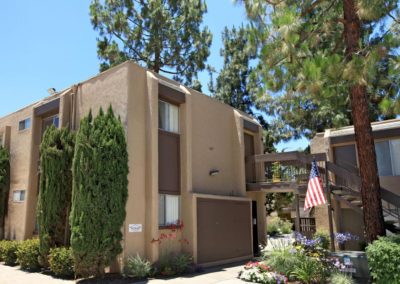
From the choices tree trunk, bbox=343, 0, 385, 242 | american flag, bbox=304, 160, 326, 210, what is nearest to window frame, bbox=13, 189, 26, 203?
american flag, bbox=304, 160, 326, 210

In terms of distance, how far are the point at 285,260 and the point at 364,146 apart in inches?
160

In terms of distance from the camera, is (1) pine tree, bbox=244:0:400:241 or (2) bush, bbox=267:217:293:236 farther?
(2) bush, bbox=267:217:293:236

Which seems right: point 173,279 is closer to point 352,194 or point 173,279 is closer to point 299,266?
point 299,266

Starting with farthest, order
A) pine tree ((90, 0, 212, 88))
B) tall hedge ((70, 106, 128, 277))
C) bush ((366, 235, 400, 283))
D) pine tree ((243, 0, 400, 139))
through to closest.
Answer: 1. pine tree ((90, 0, 212, 88))
2. tall hedge ((70, 106, 128, 277))
3. pine tree ((243, 0, 400, 139))
4. bush ((366, 235, 400, 283))

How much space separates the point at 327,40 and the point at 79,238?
10.8m

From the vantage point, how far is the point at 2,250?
1535 cm

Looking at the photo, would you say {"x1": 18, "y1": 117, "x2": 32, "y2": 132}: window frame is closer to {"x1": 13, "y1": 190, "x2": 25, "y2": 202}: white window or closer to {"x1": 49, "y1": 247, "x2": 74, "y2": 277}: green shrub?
{"x1": 13, "y1": 190, "x2": 25, "y2": 202}: white window

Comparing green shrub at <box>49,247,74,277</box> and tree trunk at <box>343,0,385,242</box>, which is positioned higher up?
tree trunk at <box>343,0,385,242</box>

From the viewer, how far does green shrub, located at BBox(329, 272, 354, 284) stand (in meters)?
9.62

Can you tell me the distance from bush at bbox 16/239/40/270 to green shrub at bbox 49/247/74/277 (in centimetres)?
147

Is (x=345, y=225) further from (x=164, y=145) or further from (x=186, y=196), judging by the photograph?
(x=164, y=145)

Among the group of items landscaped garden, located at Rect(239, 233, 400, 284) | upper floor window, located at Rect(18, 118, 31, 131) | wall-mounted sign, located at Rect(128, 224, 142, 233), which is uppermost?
upper floor window, located at Rect(18, 118, 31, 131)

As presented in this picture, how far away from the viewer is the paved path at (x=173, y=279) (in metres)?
11.4

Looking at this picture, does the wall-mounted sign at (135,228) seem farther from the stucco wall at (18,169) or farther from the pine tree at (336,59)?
the stucco wall at (18,169)
